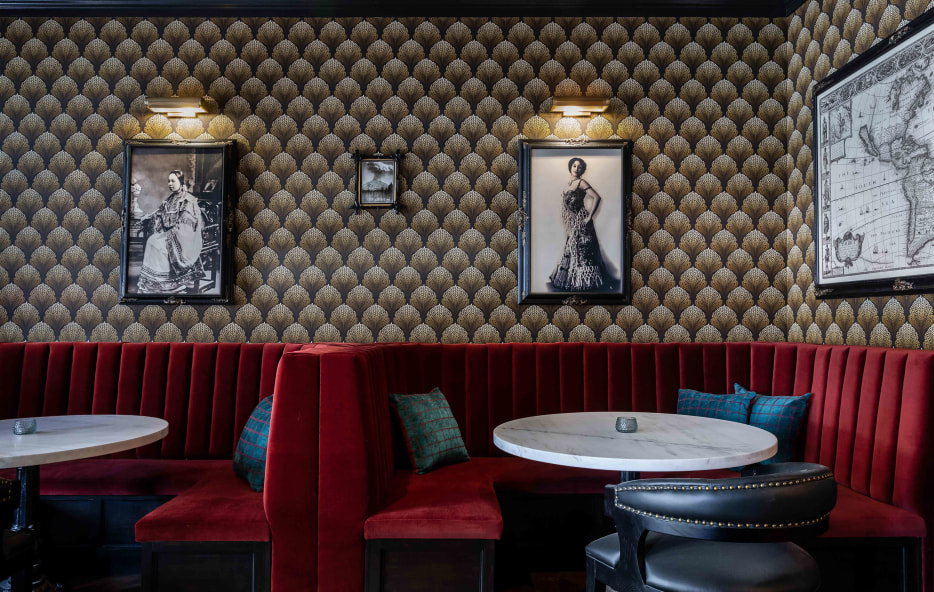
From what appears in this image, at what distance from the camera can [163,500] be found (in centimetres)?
272

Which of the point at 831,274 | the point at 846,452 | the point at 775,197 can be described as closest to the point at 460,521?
the point at 846,452

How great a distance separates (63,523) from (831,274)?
4064mm

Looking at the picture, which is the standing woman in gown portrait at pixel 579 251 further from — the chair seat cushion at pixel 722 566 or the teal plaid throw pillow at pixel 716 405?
the chair seat cushion at pixel 722 566

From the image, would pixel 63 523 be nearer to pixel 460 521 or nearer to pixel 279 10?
pixel 460 521

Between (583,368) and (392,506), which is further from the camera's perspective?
(583,368)

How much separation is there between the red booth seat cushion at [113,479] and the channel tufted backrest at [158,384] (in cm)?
30

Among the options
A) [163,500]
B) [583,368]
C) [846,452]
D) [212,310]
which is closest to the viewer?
[846,452]

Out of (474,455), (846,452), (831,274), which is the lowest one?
(474,455)

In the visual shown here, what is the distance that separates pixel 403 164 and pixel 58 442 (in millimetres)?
2220

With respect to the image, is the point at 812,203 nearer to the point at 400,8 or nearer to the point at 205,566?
the point at 400,8

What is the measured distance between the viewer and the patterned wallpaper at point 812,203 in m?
2.53

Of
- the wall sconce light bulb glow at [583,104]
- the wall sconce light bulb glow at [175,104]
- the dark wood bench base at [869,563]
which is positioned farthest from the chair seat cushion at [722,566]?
the wall sconce light bulb glow at [175,104]

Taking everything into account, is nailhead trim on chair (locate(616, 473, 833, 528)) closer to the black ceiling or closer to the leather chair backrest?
the leather chair backrest

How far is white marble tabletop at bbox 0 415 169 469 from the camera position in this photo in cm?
189
